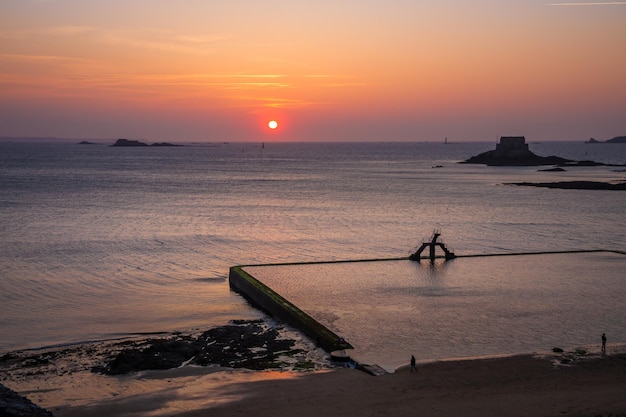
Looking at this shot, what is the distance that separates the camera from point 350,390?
683 inches

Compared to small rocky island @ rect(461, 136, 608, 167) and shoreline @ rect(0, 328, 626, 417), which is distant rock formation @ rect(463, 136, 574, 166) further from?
shoreline @ rect(0, 328, 626, 417)

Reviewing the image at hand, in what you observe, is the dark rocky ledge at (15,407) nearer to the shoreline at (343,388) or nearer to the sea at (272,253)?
the shoreline at (343,388)

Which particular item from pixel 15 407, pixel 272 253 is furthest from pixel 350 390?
pixel 272 253

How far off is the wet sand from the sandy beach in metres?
0.02

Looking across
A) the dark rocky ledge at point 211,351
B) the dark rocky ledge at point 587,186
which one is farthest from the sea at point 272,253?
the dark rocky ledge at point 587,186

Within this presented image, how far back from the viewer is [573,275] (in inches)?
1268

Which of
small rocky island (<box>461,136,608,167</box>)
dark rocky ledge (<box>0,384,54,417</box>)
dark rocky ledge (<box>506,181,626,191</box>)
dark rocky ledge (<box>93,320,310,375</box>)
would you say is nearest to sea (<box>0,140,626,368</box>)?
dark rocky ledge (<box>93,320,310,375</box>)

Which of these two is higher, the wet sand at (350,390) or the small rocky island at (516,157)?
the small rocky island at (516,157)

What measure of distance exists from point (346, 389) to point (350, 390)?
132 mm

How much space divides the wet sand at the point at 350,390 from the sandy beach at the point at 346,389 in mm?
24

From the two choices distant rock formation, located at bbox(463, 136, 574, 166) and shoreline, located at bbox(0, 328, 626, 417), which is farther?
distant rock formation, located at bbox(463, 136, 574, 166)

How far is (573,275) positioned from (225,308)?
16082mm

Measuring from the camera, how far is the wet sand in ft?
52.7

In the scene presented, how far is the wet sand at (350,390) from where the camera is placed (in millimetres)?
16078
